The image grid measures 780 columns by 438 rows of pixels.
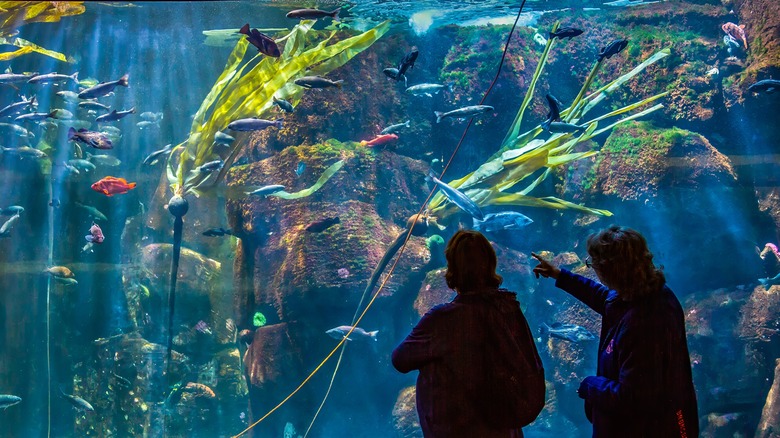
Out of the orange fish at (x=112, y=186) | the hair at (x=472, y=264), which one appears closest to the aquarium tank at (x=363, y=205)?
the orange fish at (x=112, y=186)

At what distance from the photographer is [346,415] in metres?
8.12

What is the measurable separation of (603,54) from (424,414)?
17.4 feet

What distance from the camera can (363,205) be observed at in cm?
814

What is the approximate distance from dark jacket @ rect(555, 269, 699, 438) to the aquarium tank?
4.02 metres

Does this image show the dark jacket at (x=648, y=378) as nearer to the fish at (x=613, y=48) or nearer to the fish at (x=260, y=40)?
the fish at (x=260, y=40)

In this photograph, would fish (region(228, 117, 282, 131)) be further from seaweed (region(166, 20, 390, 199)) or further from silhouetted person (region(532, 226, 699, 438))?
silhouetted person (region(532, 226, 699, 438))

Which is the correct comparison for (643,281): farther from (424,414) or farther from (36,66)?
(36,66)

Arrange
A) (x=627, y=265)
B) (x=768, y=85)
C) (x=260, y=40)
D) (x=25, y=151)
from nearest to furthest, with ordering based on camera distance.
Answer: (x=627, y=265)
(x=260, y=40)
(x=768, y=85)
(x=25, y=151)

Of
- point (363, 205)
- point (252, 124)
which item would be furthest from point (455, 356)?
point (363, 205)

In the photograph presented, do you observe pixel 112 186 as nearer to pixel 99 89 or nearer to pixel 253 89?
pixel 99 89

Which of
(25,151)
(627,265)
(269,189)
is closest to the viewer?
(627,265)

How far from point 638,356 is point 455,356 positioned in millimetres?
744

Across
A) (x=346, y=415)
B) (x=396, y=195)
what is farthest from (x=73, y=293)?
(x=396, y=195)

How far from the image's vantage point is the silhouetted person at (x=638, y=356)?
74.4 inches
